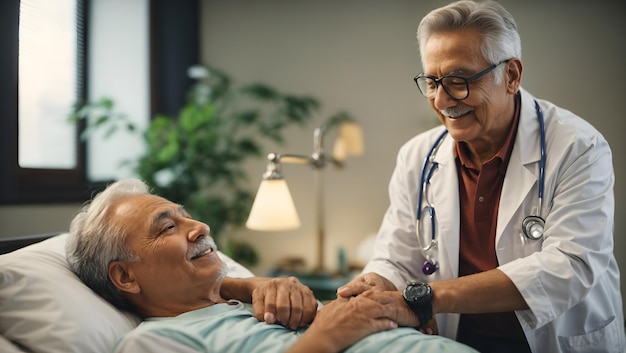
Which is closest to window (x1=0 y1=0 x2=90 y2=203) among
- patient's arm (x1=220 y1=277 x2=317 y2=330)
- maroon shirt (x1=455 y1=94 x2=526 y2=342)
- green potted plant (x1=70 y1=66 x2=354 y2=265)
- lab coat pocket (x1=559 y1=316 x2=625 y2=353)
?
green potted plant (x1=70 y1=66 x2=354 y2=265)

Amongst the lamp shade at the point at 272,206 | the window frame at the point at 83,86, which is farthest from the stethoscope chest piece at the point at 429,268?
the window frame at the point at 83,86

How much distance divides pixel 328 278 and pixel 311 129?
1197 mm

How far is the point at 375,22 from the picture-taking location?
393 centimetres

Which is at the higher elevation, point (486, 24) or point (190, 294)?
point (486, 24)

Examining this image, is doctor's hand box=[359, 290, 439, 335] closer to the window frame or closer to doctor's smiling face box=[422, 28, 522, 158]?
doctor's smiling face box=[422, 28, 522, 158]

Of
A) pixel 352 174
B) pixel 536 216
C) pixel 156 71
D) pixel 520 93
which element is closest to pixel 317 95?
pixel 352 174

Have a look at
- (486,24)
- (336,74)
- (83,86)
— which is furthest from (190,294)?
(336,74)

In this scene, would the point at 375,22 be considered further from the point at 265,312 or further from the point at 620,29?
the point at 265,312

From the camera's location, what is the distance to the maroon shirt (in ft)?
4.96

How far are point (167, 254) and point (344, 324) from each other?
0.50 meters

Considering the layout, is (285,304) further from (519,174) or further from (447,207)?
(519,174)

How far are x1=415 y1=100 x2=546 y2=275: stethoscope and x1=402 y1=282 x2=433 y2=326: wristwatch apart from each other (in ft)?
0.97

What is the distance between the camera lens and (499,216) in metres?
1.48

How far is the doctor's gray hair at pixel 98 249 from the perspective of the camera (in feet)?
4.37
